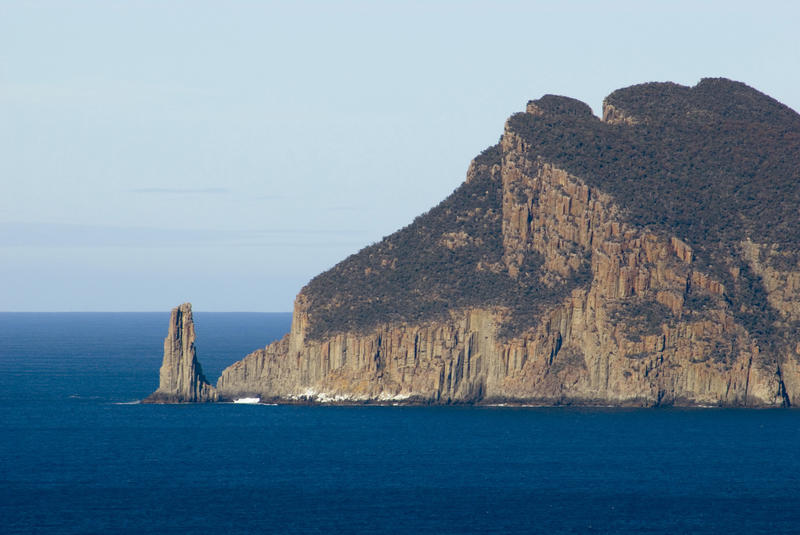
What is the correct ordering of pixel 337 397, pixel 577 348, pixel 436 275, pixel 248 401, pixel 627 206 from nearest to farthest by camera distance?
1. pixel 577 348
2. pixel 337 397
3. pixel 627 206
4. pixel 248 401
5. pixel 436 275

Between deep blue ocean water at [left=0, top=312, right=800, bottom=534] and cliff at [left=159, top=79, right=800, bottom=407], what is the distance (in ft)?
13.8

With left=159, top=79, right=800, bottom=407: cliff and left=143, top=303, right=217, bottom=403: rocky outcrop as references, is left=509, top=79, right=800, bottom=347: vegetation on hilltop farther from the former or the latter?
left=143, top=303, right=217, bottom=403: rocky outcrop

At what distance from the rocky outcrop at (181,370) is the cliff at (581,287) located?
3.34m

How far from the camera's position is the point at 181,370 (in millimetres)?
166000

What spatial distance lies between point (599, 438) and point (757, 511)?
104ft

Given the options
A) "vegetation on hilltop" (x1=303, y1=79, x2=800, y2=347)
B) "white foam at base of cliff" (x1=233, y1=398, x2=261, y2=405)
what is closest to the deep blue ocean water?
"white foam at base of cliff" (x1=233, y1=398, x2=261, y2=405)

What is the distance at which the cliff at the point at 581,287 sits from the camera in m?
157

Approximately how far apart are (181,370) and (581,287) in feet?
150

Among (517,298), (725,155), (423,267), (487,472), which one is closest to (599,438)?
(487,472)

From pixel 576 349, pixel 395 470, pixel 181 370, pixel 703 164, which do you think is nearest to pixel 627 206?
pixel 703 164

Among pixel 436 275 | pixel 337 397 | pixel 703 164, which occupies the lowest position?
pixel 337 397

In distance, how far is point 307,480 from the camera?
118938mm

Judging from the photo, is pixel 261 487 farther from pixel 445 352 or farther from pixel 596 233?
pixel 596 233

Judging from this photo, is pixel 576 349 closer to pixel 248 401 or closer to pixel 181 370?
pixel 248 401
